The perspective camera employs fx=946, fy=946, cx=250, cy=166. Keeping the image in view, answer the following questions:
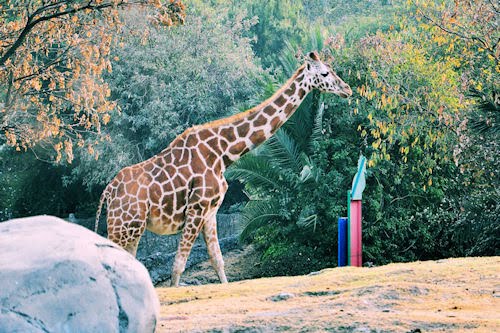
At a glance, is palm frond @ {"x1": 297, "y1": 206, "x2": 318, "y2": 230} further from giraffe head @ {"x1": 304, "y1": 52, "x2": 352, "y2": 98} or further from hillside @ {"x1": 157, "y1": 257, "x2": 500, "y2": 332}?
hillside @ {"x1": 157, "y1": 257, "x2": 500, "y2": 332}

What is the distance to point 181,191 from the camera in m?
13.2

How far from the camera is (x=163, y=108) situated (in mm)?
28891

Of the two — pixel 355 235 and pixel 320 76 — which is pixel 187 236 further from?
pixel 320 76

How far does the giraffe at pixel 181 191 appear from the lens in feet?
42.9

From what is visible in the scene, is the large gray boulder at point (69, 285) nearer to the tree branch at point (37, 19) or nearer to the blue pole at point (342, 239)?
the tree branch at point (37, 19)

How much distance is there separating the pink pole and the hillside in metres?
2.71

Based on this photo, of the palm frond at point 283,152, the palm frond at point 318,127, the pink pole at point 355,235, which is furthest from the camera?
the palm frond at point 283,152

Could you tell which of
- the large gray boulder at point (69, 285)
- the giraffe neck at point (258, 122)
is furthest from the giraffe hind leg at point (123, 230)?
the large gray boulder at point (69, 285)

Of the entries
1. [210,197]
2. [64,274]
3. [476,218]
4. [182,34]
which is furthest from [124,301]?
[182,34]

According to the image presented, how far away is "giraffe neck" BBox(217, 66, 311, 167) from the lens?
13500 mm

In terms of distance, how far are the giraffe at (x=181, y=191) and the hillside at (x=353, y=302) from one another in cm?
174

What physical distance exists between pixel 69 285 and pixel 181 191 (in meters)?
6.70

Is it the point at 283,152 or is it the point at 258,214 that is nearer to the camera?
the point at 258,214

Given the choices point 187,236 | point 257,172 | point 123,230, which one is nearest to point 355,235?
point 187,236
